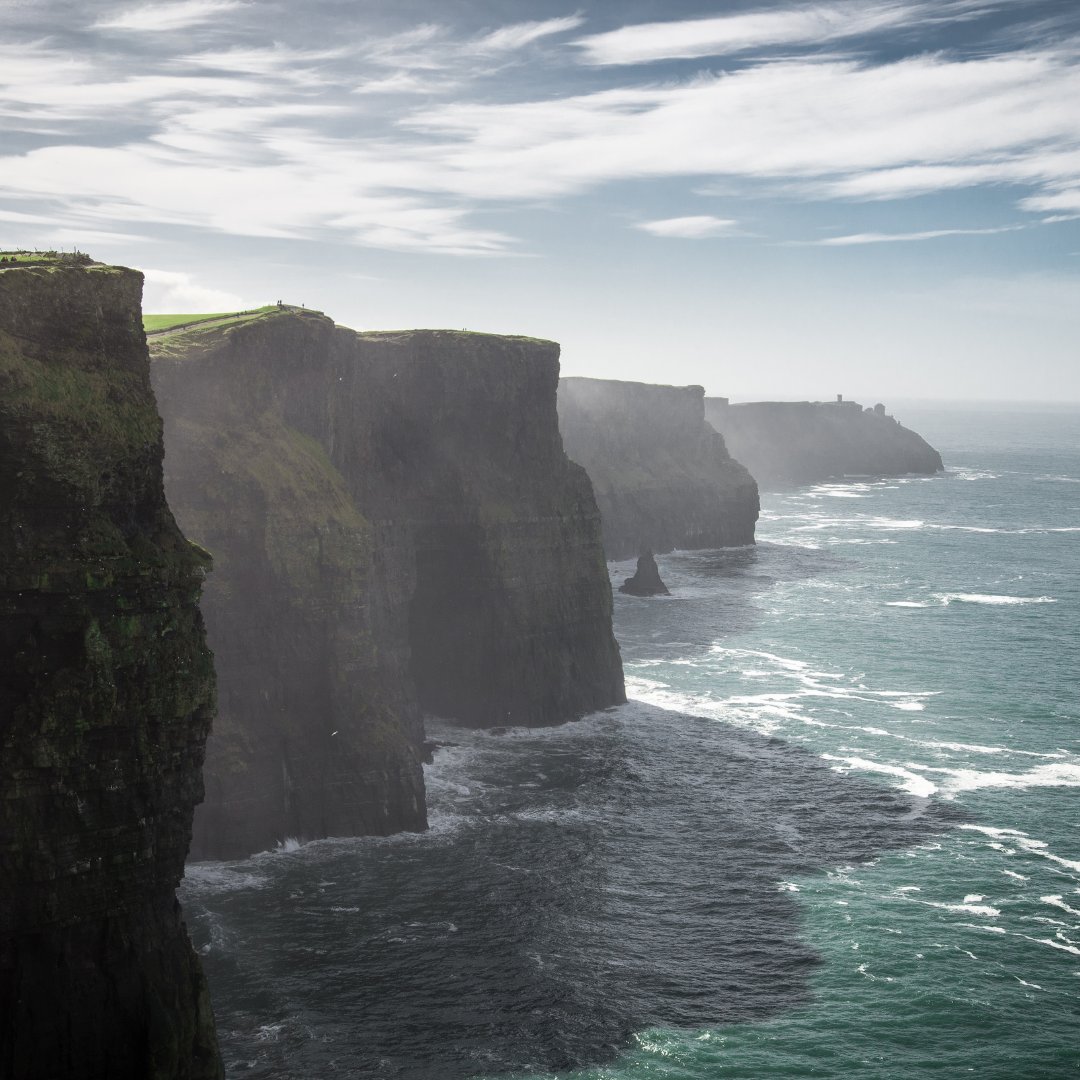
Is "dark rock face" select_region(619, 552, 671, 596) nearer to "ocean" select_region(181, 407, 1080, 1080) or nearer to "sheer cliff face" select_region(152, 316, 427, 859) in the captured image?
"ocean" select_region(181, 407, 1080, 1080)

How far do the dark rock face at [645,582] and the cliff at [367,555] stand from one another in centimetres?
4828

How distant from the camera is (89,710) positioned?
39.9 metres

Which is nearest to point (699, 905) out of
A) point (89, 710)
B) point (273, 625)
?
point (273, 625)

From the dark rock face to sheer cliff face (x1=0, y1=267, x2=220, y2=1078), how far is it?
352 feet

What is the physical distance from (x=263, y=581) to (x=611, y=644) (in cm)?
3669

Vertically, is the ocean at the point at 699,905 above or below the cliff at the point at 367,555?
below

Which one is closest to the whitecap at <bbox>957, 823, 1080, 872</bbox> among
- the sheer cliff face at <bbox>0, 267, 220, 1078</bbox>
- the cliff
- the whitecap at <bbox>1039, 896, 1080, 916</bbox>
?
the whitecap at <bbox>1039, 896, 1080, 916</bbox>

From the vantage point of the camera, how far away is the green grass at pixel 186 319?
251 ft

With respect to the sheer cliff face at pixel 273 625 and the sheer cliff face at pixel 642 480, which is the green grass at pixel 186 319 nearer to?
the sheer cliff face at pixel 273 625

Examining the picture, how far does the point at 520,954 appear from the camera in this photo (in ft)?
186

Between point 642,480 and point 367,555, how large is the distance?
116m

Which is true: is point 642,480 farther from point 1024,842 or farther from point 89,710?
point 89,710

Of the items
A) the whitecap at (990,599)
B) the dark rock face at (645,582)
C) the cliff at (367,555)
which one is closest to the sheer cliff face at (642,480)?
the dark rock face at (645,582)

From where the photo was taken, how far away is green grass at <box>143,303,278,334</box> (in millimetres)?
76500
